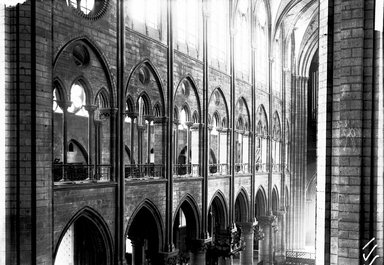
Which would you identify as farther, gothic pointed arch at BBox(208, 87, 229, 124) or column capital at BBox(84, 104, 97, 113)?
gothic pointed arch at BBox(208, 87, 229, 124)

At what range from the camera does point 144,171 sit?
15.0 meters

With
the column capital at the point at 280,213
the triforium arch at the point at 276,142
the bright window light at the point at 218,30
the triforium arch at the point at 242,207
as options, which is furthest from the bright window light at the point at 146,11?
the column capital at the point at 280,213

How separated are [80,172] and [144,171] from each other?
3.02 meters

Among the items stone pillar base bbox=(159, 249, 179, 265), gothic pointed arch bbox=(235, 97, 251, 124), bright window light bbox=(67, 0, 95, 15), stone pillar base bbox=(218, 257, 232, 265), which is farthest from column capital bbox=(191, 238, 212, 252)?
bright window light bbox=(67, 0, 95, 15)

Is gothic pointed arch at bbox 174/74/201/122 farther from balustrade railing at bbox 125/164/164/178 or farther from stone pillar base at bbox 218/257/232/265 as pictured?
stone pillar base at bbox 218/257/232/265

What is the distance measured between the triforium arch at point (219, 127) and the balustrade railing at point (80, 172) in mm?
7472

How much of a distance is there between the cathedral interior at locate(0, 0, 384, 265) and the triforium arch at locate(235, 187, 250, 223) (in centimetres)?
7

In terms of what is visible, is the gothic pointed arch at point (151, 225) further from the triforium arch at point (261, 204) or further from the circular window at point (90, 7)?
the triforium arch at point (261, 204)

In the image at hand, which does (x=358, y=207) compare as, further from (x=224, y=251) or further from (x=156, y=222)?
(x=224, y=251)

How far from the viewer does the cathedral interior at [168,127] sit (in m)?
7.33

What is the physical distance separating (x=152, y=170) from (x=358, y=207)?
9.11 meters

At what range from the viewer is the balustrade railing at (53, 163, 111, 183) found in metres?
11.8

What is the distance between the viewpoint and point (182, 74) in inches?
676

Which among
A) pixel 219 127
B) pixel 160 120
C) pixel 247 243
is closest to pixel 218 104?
pixel 219 127
